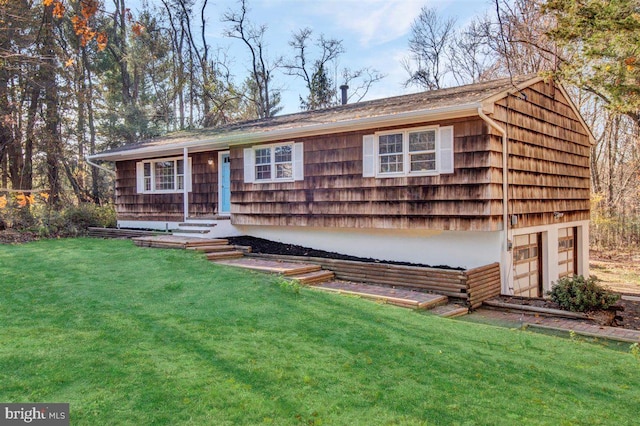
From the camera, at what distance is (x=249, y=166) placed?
12.1m

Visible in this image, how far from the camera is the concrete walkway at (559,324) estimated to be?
6.22 m

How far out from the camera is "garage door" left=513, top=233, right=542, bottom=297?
9.79m

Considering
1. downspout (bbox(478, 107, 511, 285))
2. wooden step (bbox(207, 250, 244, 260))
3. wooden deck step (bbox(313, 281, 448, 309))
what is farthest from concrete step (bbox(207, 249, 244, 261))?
downspout (bbox(478, 107, 511, 285))

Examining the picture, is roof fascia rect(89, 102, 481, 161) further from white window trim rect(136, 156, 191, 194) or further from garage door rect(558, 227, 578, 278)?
garage door rect(558, 227, 578, 278)

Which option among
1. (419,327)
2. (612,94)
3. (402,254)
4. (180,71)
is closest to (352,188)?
(402,254)

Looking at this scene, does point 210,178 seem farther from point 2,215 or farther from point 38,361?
point 38,361

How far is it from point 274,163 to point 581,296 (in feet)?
24.9

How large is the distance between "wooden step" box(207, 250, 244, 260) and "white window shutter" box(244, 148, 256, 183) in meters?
2.36

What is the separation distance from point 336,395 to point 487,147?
6528mm

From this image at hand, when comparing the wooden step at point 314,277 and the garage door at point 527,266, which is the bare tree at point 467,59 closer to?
the garage door at point 527,266

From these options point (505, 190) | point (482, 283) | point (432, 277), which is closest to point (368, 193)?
point (432, 277)

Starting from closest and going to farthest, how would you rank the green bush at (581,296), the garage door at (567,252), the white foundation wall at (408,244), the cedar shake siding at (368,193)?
the green bush at (581,296) < the cedar shake siding at (368,193) < the white foundation wall at (408,244) < the garage door at (567,252)

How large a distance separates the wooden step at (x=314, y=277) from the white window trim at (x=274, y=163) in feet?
9.52

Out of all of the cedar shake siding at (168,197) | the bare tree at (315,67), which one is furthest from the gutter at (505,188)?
the bare tree at (315,67)
